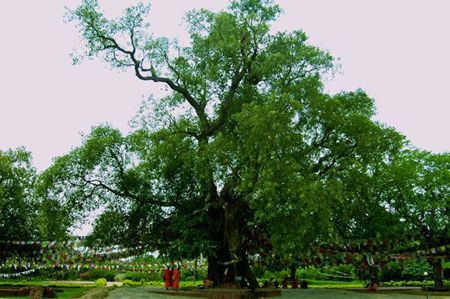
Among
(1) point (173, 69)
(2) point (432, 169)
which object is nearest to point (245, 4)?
(1) point (173, 69)

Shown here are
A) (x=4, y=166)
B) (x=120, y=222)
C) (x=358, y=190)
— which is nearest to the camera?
(x=358, y=190)

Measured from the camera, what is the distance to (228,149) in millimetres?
21062

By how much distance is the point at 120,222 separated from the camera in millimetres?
26828

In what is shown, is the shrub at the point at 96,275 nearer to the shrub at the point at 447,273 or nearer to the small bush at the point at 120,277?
the small bush at the point at 120,277

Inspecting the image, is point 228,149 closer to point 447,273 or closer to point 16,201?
point 16,201

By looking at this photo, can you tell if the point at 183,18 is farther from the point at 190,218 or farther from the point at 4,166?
the point at 4,166

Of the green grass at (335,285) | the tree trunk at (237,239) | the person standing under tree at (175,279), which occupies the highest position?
the tree trunk at (237,239)

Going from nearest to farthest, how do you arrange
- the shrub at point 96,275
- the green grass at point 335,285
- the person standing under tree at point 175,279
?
the person standing under tree at point 175,279 < the green grass at point 335,285 < the shrub at point 96,275

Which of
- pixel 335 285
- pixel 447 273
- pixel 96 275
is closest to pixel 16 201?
pixel 96 275

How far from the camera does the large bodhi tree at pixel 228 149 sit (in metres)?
19.9

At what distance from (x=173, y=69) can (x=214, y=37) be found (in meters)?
2.86

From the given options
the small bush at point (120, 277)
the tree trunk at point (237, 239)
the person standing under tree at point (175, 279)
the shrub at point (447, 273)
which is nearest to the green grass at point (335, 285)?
the shrub at point (447, 273)

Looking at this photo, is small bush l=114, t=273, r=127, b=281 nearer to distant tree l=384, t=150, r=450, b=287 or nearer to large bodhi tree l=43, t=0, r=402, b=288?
large bodhi tree l=43, t=0, r=402, b=288

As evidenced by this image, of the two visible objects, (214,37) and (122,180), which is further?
(122,180)
